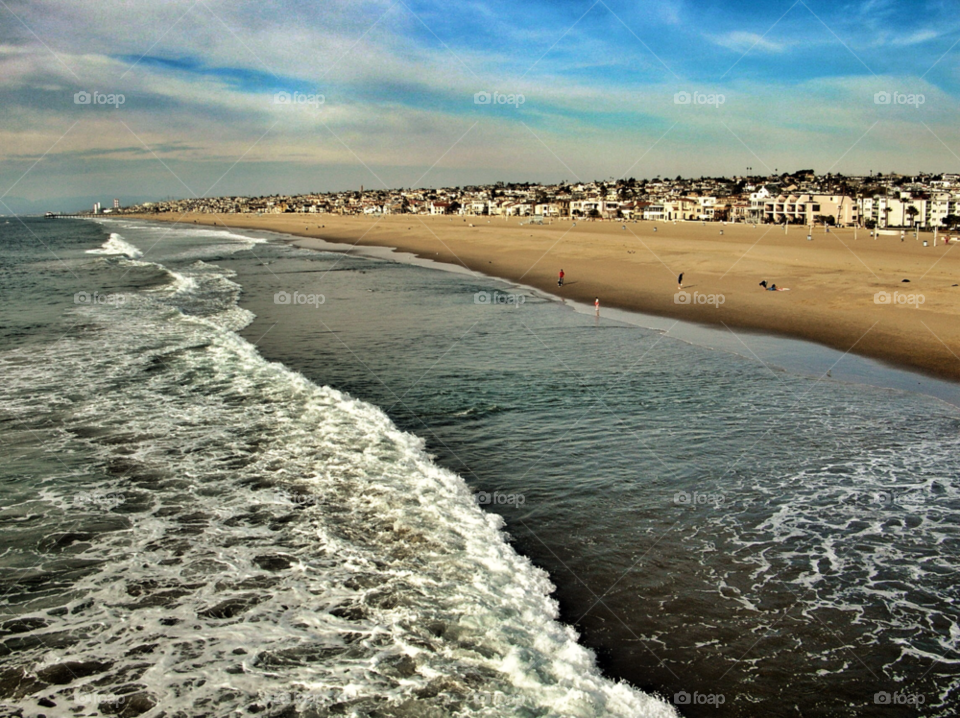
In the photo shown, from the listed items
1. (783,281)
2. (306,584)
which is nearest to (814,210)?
(783,281)

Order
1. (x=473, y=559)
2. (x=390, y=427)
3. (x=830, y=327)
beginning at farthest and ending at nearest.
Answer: (x=830, y=327) < (x=390, y=427) < (x=473, y=559)

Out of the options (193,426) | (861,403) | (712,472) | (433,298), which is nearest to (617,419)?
(712,472)

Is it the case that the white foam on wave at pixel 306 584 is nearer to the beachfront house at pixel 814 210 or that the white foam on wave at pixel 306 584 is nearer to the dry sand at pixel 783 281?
the dry sand at pixel 783 281

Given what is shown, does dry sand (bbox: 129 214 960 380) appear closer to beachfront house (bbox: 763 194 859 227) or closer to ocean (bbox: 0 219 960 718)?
ocean (bbox: 0 219 960 718)

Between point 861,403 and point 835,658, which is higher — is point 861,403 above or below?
above

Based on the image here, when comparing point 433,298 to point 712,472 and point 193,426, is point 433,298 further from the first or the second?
Answer: point 712,472

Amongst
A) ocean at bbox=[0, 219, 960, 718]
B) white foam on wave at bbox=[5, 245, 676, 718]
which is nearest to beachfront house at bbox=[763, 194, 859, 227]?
ocean at bbox=[0, 219, 960, 718]

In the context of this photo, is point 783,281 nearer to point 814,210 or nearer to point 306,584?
point 306,584

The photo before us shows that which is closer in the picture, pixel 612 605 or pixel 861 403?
pixel 612 605
